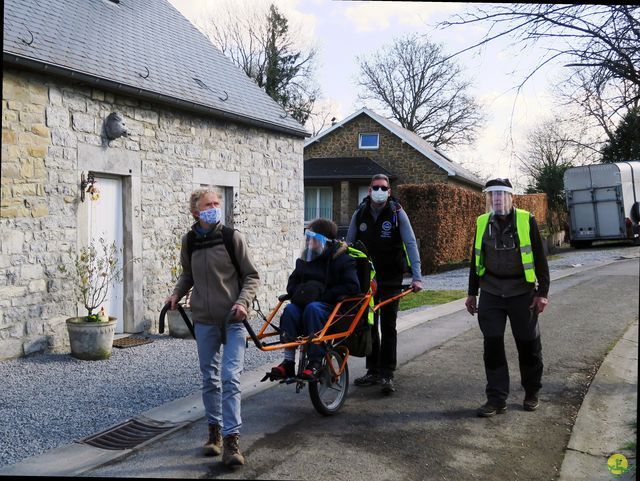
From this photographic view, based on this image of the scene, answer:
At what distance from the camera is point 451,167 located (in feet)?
97.8

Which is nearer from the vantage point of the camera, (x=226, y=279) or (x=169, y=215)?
(x=226, y=279)

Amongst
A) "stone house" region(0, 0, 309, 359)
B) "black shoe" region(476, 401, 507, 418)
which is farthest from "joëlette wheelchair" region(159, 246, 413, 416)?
"stone house" region(0, 0, 309, 359)

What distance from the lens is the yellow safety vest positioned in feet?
17.6

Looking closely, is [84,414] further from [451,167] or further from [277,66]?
[451,167]

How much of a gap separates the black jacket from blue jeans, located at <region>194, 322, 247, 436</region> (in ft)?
3.28

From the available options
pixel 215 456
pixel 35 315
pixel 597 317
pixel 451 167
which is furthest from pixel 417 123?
pixel 215 456

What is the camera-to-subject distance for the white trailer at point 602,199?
21828mm

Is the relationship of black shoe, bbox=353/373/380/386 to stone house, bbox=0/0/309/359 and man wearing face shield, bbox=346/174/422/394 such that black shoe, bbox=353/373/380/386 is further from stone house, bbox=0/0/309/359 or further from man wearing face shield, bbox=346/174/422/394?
stone house, bbox=0/0/309/359

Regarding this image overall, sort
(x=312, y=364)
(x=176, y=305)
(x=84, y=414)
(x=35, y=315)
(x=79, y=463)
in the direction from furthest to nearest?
(x=35, y=315) → (x=84, y=414) → (x=312, y=364) → (x=176, y=305) → (x=79, y=463)

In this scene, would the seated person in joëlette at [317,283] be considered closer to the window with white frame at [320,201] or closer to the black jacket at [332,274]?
the black jacket at [332,274]

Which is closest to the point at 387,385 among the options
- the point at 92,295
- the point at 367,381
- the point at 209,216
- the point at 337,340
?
the point at 367,381

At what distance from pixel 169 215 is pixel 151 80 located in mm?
2080

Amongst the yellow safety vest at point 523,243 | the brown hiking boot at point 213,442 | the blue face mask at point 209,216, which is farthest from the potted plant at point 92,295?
the yellow safety vest at point 523,243

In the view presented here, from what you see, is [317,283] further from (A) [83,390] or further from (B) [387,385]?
(A) [83,390]
